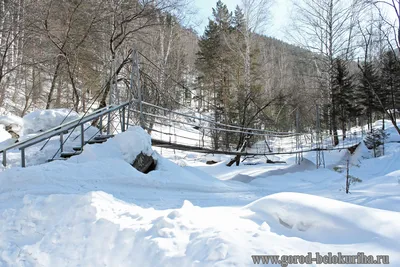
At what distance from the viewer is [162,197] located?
3742 mm

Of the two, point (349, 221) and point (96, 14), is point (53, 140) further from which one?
point (349, 221)

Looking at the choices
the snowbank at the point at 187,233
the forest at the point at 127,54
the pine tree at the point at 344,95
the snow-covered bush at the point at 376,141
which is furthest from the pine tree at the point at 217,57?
the snowbank at the point at 187,233

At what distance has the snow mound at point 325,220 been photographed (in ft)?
5.87

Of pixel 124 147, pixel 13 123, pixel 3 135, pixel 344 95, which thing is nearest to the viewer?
pixel 124 147

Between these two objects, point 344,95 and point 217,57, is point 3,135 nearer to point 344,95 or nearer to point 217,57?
point 217,57

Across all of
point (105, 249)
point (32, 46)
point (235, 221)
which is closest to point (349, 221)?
point (235, 221)

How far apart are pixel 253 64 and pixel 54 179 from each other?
16.5 metres

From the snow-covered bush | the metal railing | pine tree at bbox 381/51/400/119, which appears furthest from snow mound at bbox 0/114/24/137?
the snow-covered bush

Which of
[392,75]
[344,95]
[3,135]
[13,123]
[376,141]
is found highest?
[344,95]

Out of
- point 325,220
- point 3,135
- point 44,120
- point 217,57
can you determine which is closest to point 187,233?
point 325,220

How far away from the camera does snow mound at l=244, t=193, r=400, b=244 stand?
5.87 feet

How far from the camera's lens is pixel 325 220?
2002mm

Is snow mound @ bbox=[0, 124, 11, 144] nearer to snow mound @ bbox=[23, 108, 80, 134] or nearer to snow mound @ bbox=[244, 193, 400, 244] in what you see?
snow mound @ bbox=[23, 108, 80, 134]

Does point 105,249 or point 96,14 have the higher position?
point 96,14
